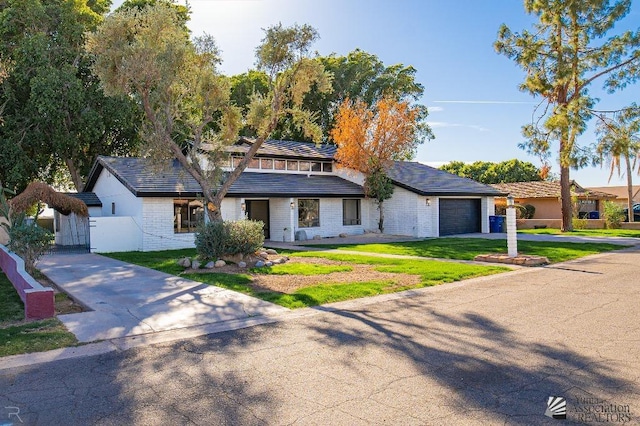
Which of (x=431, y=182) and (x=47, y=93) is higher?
(x=47, y=93)

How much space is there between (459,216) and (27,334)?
78.7 feet

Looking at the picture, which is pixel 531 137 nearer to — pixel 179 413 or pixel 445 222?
pixel 445 222

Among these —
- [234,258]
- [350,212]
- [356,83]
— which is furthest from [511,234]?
[356,83]

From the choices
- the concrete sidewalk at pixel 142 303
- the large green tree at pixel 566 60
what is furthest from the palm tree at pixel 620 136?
the concrete sidewalk at pixel 142 303

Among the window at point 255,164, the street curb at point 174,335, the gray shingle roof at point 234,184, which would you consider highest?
the window at point 255,164

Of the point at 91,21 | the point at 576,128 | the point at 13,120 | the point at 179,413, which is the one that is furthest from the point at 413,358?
the point at 91,21

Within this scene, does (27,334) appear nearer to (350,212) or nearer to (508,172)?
(350,212)

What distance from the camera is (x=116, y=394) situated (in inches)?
185

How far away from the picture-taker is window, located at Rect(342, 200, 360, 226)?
88.4 feet

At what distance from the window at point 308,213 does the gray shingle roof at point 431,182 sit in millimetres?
4569

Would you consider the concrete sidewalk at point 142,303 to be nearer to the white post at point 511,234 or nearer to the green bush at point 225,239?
the green bush at point 225,239

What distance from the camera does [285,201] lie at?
79.4ft

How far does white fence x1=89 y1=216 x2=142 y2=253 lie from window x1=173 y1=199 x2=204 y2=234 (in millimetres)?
1695

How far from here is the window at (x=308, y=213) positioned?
25141 mm
